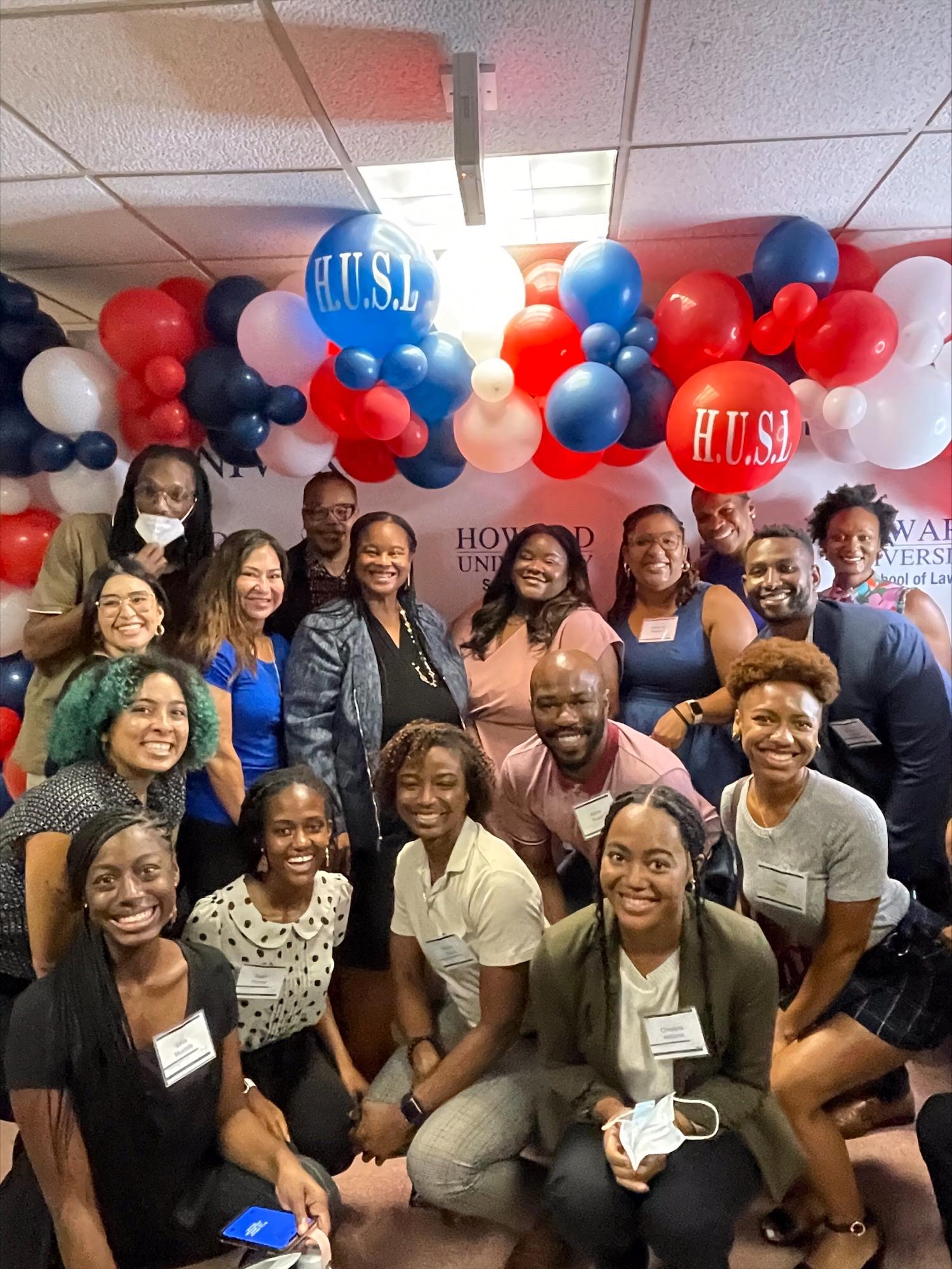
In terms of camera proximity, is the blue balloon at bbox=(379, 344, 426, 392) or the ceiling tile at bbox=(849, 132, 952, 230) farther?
the blue balloon at bbox=(379, 344, 426, 392)

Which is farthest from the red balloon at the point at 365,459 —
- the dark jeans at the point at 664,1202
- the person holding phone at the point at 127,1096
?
the dark jeans at the point at 664,1202

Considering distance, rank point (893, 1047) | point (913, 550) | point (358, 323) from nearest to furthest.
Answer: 1. point (893, 1047)
2. point (358, 323)
3. point (913, 550)

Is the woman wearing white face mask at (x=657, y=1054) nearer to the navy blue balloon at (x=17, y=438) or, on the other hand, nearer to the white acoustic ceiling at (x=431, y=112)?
the white acoustic ceiling at (x=431, y=112)

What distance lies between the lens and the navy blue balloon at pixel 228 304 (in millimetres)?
2457

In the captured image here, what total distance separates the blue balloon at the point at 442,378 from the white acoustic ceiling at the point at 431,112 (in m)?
0.42

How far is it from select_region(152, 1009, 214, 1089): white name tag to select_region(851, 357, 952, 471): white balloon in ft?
7.57

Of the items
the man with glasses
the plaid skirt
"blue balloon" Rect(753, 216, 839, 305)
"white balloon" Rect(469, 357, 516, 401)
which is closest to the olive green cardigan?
the plaid skirt

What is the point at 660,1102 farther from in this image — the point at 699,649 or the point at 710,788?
the point at 699,649

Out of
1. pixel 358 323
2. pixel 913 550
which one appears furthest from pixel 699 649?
pixel 358 323

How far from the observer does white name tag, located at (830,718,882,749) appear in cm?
226

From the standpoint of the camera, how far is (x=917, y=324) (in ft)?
7.78

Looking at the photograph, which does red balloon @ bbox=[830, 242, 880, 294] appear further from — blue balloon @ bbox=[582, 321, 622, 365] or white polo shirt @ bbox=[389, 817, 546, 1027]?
white polo shirt @ bbox=[389, 817, 546, 1027]

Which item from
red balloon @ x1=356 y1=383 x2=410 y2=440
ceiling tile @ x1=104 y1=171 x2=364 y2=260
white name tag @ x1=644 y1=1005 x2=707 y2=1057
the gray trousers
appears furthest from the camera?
red balloon @ x1=356 y1=383 x2=410 y2=440

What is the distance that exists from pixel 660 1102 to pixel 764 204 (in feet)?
7.34
